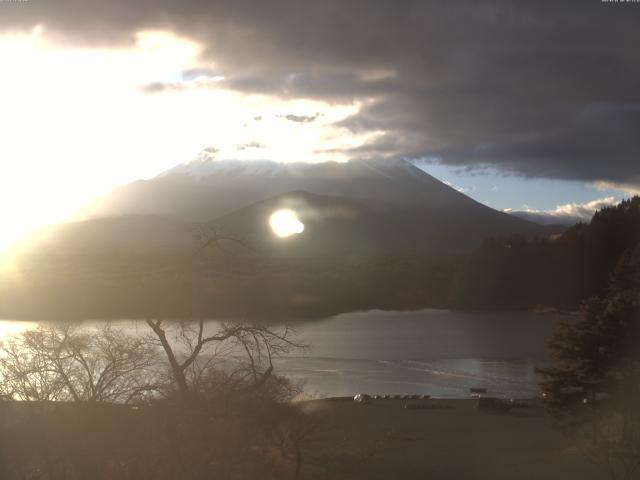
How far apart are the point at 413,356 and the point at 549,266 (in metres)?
26.3

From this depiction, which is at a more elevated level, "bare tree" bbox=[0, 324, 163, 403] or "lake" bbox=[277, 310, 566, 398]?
"bare tree" bbox=[0, 324, 163, 403]

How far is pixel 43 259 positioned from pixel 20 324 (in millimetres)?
13046

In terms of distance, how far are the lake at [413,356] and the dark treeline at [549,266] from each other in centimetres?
834

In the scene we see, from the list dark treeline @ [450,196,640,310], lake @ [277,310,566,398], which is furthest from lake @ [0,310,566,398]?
dark treeline @ [450,196,640,310]

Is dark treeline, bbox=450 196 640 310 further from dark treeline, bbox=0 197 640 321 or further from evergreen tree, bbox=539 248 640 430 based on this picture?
evergreen tree, bbox=539 248 640 430

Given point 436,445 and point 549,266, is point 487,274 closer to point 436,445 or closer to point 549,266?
point 549,266

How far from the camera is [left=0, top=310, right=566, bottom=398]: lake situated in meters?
22.2

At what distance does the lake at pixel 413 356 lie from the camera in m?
22.2

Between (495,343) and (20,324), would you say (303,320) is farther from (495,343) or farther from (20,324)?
(20,324)

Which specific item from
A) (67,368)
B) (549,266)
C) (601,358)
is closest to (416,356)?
(601,358)

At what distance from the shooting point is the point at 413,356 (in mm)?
27984

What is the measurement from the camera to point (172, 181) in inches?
3711

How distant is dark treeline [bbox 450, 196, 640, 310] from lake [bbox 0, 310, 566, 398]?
27.3 feet

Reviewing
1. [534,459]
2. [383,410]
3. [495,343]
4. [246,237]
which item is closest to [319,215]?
[495,343]
